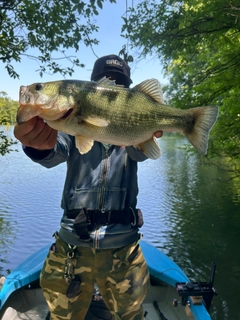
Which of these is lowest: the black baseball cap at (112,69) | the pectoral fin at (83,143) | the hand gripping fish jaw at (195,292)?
the hand gripping fish jaw at (195,292)

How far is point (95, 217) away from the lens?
3.26 m

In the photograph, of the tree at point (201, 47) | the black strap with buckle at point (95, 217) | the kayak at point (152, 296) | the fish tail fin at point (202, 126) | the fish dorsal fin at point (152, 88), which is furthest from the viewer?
the tree at point (201, 47)

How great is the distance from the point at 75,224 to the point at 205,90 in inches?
334

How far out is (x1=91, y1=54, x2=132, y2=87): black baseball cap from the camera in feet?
11.1

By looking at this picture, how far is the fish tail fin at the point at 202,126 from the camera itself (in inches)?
108

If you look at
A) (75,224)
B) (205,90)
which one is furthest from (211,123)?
(205,90)

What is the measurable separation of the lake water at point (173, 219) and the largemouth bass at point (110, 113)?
20.3 feet

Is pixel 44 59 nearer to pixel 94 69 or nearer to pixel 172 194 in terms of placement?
pixel 94 69

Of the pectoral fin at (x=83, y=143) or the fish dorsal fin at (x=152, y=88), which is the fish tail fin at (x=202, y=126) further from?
the pectoral fin at (x=83, y=143)

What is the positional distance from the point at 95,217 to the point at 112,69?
4.79 ft

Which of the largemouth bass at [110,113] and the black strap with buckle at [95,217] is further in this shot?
the black strap with buckle at [95,217]

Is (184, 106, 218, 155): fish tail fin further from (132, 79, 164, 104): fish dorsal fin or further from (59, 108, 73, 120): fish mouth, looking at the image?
(59, 108, 73, 120): fish mouth

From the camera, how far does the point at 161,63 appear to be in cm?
1293

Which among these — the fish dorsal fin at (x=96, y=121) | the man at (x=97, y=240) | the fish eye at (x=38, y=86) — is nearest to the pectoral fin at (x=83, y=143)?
the fish dorsal fin at (x=96, y=121)
